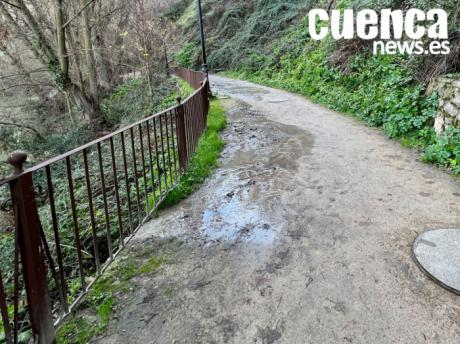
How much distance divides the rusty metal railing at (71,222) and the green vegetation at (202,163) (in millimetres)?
115

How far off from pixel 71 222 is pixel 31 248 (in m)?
3.00

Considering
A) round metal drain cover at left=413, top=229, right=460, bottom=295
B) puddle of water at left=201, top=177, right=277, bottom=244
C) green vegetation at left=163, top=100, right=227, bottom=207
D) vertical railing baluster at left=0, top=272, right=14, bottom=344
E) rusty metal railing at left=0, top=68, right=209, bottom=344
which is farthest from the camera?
green vegetation at left=163, top=100, right=227, bottom=207

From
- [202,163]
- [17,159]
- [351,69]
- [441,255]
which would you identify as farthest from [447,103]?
[17,159]

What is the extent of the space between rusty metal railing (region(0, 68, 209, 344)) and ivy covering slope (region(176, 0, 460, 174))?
12.5 feet

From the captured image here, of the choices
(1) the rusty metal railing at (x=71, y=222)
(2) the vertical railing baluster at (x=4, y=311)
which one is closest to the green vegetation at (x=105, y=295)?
(1) the rusty metal railing at (x=71, y=222)

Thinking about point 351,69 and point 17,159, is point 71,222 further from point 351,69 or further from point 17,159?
point 351,69

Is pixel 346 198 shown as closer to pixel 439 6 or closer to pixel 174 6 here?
pixel 439 6

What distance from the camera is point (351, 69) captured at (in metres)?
9.51

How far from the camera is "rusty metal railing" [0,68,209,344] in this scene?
5.60ft

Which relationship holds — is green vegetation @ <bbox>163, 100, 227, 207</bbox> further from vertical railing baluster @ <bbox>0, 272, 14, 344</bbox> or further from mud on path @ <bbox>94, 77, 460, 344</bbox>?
vertical railing baluster @ <bbox>0, 272, 14, 344</bbox>

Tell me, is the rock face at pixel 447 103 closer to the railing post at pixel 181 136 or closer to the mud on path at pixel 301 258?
the mud on path at pixel 301 258

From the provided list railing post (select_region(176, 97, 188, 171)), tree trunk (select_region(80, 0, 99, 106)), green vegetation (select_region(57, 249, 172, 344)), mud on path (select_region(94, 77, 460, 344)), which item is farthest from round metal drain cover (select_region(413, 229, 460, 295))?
tree trunk (select_region(80, 0, 99, 106))

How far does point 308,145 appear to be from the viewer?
19.6 ft

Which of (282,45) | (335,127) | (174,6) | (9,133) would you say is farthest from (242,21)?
(335,127)
